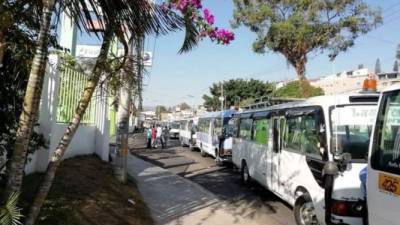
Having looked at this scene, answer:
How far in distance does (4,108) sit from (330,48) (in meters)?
25.1

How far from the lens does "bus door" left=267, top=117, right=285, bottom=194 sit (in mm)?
10219

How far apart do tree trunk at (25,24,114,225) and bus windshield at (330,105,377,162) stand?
4.01 m

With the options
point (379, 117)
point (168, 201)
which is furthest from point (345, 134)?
point (168, 201)

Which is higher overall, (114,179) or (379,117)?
(379,117)

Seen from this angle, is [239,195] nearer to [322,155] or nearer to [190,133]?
[322,155]

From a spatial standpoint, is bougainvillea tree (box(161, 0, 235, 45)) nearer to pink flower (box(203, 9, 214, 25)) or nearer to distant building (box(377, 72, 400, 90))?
pink flower (box(203, 9, 214, 25))

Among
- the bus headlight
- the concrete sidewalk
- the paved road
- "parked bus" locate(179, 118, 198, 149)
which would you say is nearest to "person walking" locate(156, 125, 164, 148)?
"parked bus" locate(179, 118, 198, 149)

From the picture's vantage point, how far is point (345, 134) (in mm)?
7336

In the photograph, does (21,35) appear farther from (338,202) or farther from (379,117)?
(338,202)

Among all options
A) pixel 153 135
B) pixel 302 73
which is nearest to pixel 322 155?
pixel 302 73

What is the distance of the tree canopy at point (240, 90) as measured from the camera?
205 feet

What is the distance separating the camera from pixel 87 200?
774cm

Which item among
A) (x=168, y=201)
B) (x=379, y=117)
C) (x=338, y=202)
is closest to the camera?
(x=379, y=117)

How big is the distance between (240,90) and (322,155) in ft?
190
